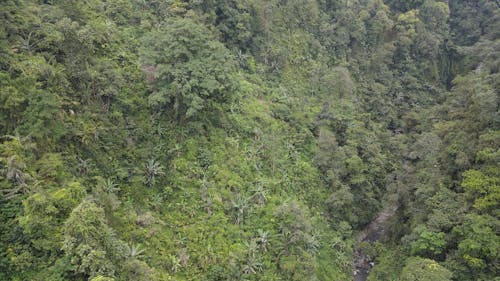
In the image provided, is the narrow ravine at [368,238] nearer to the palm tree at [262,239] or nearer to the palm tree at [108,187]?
the palm tree at [262,239]

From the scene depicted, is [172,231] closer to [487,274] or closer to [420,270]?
[420,270]

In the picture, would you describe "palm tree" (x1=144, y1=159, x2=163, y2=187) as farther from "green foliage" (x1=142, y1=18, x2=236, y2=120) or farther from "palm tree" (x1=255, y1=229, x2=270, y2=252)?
"palm tree" (x1=255, y1=229, x2=270, y2=252)

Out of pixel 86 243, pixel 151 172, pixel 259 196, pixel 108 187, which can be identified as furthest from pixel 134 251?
pixel 259 196

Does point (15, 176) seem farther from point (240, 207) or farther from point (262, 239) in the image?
point (262, 239)

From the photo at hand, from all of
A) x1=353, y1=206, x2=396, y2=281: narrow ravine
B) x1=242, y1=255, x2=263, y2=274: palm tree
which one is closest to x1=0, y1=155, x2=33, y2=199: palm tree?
x1=242, y1=255, x2=263, y2=274: palm tree

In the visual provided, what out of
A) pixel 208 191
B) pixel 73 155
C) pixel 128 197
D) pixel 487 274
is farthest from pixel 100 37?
pixel 487 274

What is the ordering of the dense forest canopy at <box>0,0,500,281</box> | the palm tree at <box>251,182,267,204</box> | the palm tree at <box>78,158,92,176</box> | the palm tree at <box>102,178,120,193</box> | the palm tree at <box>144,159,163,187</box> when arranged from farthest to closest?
the palm tree at <box>251,182,267,204</box>, the palm tree at <box>144,159,163,187</box>, the palm tree at <box>102,178,120,193</box>, the palm tree at <box>78,158,92,176</box>, the dense forest canopy at <box>0,0,500,281</box>

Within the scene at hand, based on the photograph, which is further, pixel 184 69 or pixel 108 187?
pixel 184 69
